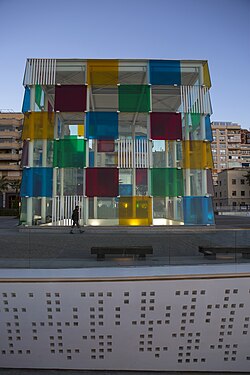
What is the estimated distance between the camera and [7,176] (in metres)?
64.5

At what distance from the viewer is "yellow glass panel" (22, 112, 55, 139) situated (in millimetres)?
21156

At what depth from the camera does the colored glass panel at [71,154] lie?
20984mm

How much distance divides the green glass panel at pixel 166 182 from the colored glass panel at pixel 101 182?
8.67 feet

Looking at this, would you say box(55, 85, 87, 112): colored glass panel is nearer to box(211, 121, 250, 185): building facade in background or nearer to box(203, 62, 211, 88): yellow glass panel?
box(203, 62, 211, 88): yellow glass panel

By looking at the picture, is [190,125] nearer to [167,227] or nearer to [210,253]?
[167,227]

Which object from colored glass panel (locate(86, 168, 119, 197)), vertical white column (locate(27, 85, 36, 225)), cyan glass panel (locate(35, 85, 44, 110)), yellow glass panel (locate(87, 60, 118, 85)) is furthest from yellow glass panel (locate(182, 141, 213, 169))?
cyan glass panel (locate(35, 85, 44, 110))

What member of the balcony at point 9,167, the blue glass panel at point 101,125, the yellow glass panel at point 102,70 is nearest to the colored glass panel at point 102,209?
the blue glass panel at point 101,125

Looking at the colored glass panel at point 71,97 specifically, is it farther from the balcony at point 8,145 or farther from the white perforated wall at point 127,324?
the balcony at point 8,145

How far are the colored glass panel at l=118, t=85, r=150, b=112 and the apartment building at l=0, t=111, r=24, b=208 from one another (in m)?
47.0

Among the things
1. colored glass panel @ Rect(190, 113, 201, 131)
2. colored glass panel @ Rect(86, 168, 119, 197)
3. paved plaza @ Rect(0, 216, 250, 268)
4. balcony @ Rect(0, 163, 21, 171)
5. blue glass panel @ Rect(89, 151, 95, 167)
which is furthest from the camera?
balcony @ Rect(0, 163, 21, 171)

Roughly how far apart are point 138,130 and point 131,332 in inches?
929

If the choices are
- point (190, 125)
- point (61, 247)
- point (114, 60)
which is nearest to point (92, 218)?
point (190, 125)

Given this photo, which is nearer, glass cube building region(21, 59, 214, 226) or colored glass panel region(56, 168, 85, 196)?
glass cube building region(21, 59, 214, 226)

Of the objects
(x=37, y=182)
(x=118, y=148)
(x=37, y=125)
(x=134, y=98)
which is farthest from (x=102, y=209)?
(x=134, y=98)
